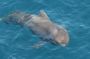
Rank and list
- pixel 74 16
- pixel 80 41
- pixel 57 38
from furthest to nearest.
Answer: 1. pixel 74 16
2. pixel 80 41
3. pixel 57 38

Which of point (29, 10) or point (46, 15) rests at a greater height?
point (29, 10)

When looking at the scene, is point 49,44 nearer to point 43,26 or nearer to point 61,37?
point 43,26

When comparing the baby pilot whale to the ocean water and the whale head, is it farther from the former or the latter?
the ocean water

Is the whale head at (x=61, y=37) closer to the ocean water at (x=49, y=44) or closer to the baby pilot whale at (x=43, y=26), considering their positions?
the baby pilot whale at (x=43, y=26)

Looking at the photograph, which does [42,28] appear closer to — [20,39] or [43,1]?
[20,39]

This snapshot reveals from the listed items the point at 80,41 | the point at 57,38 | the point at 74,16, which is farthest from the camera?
the point at 74,16

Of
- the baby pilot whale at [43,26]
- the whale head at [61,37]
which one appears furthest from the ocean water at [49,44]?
the whale head at [61,37]

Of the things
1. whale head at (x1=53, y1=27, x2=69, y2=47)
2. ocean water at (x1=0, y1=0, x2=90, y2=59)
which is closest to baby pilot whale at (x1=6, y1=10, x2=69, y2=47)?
whale head at (x1=53, y1=27, x2=69, y2=47)

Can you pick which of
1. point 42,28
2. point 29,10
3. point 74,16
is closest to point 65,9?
point 74,16
